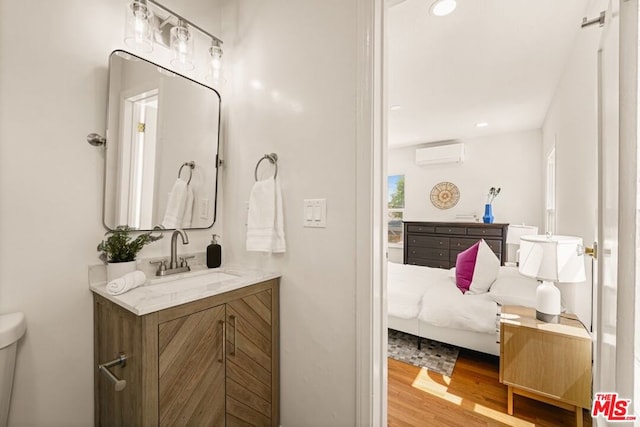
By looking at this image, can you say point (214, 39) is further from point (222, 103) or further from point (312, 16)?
point (312, 16)

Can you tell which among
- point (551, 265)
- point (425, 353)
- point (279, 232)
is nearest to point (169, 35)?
point (279, 232)

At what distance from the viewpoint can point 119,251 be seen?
1175 mm

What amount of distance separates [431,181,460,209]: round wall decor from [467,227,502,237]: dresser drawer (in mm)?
738

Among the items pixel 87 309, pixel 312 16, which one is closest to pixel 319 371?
pixel 87 309

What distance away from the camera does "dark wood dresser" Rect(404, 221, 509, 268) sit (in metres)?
4.17

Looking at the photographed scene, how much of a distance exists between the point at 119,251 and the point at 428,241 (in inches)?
181

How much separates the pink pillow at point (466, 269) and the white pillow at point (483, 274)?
0.05m

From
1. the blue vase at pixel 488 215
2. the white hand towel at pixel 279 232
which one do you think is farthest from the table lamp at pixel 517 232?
the white hand towel at pixel 279 232

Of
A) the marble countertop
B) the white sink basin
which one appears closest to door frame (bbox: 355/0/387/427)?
the marble countertop

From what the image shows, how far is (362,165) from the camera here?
3.64 feet

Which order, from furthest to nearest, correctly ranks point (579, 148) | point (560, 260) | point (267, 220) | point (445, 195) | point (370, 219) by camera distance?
point (445, 195)
point (579, 148)
point (560, 260)
point (267, 220)
point (370, 219)

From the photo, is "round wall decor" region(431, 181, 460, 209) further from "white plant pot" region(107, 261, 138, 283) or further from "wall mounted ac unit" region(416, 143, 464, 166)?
"white plant pot" region(107, 261, 138, 283)

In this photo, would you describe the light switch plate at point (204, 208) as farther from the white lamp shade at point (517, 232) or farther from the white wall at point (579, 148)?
the white lamp shade at point (517, 232)

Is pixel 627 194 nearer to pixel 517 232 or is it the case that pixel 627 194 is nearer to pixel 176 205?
pixel 176 205
